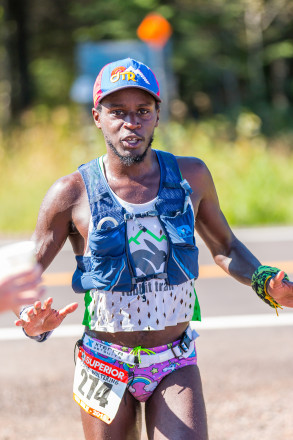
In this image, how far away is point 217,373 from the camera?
18.3 ft

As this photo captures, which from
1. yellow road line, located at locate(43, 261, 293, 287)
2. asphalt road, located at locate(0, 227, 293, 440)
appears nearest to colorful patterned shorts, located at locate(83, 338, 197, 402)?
asphalt road, located at locate(0, 227, 293, 440)

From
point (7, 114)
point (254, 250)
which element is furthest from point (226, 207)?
point (7, 114)

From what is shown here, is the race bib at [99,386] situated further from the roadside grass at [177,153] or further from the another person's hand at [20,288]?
the roadside grass at [177,153]

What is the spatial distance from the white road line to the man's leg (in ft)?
12.1

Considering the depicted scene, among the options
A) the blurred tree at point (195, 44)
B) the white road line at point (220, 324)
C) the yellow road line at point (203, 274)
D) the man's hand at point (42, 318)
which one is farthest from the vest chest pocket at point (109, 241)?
the blurred tree at point (195, 44)

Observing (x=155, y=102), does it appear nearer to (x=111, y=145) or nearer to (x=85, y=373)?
(x=111, y=145)

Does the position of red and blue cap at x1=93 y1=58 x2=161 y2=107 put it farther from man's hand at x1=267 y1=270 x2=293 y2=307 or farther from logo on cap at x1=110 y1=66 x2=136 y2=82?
man's hand at x1=267 y1=270 x2=293 y2=307

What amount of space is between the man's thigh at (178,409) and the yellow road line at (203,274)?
564 centimetres

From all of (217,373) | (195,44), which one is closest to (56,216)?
(217,373)

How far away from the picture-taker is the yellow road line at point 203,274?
8534 mm

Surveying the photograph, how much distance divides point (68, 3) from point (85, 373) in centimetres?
2837

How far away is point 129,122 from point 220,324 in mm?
4273

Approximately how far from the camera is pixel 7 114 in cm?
2641

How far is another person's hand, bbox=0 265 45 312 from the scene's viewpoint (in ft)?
6.23
